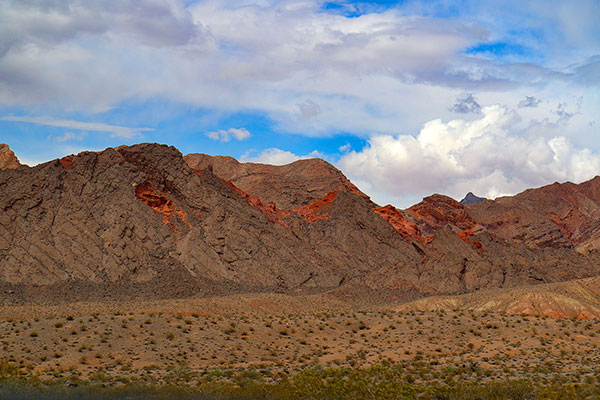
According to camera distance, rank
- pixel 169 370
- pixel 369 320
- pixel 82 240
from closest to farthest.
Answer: pixel 169 370
pixel 369 320
pixel 82 240

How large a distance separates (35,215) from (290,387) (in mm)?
67333

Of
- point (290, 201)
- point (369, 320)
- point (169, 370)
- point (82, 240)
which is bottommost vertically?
point (169, 370)

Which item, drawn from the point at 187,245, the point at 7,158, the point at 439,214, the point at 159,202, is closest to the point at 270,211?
the point at 159,202

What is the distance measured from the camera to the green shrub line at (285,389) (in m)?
24.2

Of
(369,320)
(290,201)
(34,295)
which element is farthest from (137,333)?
(290,201)

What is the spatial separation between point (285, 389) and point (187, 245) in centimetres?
6480

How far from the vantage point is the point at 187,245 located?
292 ft

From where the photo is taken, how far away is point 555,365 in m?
35.3

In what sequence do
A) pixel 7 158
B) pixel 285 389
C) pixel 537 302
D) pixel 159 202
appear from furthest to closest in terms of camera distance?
pixel 7 158 → pixel 159 202 → pixel 537 302 → pixel 285 389

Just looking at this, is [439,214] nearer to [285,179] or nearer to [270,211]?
[285,179]

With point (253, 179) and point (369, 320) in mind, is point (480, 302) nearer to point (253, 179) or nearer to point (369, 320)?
point (369, 320)

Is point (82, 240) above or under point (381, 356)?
above

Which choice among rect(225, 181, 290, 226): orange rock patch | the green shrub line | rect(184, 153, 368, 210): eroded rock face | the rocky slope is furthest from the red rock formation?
the green shrub line

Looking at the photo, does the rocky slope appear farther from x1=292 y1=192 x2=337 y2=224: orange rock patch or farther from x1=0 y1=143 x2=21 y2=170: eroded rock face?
x1=0 y1=143 x2=21 y2=170: eroded rock face
